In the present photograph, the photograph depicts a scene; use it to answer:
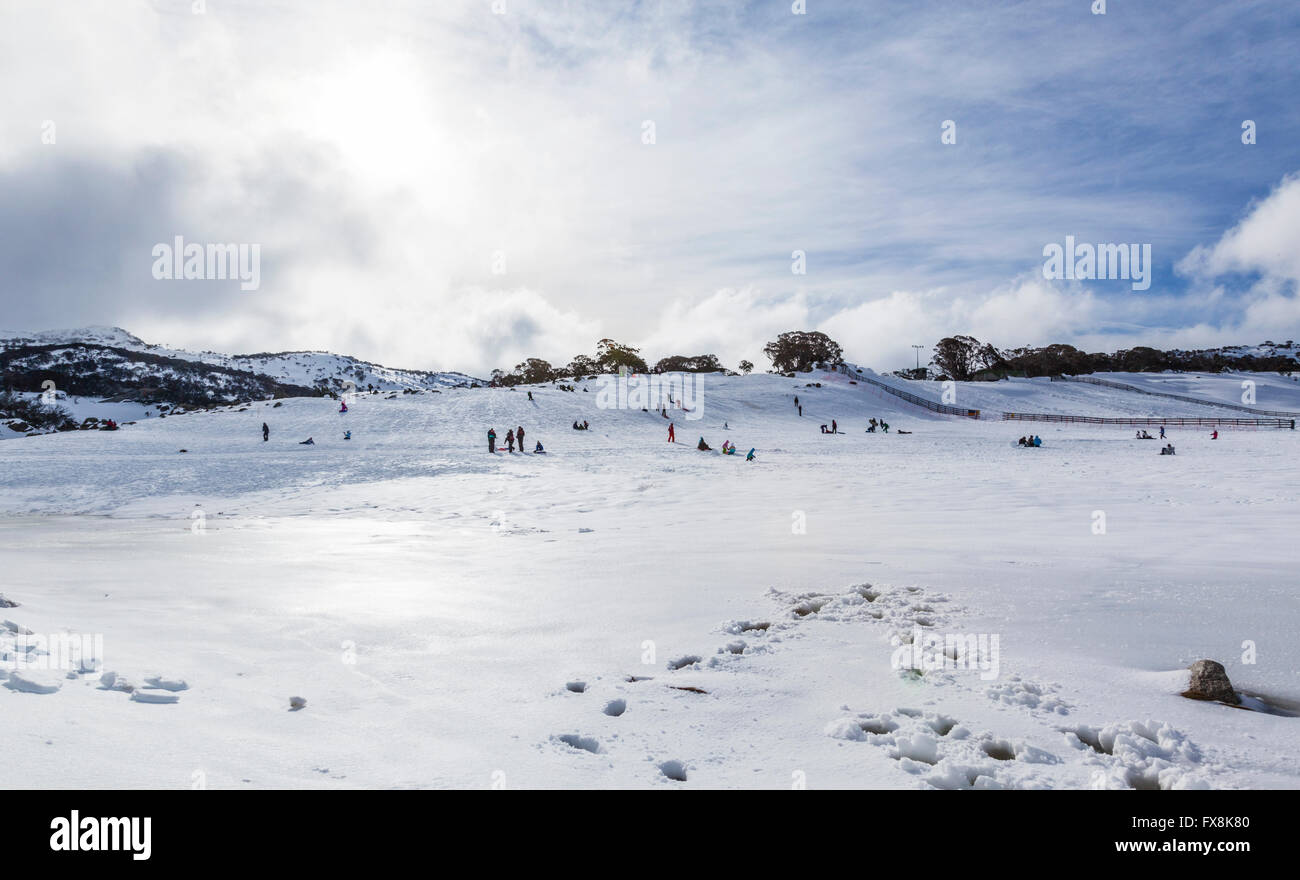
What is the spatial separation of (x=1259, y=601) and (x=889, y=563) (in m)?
3.68

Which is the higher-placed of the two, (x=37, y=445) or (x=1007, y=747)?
(x=37, y=445)

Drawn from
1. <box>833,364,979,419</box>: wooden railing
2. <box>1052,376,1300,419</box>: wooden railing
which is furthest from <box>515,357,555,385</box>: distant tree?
<box>1052,376,1300,419</box>: wooden railing

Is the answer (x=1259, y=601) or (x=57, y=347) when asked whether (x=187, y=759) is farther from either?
(x=57, y=347)

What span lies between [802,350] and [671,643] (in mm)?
106049

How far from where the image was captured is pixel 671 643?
5.95 metres

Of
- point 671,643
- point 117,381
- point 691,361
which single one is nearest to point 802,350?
point 691,361

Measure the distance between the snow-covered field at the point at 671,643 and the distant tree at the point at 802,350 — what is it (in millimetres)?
90865

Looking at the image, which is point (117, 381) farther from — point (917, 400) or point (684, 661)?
point (684, 661)

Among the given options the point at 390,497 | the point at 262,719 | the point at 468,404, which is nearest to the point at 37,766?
the point at 262,719

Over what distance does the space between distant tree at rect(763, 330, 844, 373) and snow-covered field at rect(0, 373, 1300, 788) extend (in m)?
90.9

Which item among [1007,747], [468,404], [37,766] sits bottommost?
[1007,747]

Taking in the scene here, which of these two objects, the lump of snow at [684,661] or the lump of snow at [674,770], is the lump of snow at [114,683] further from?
the lump of snow at [684,661]

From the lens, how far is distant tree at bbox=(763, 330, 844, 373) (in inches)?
4188

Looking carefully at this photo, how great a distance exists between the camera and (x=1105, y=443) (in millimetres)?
37875
